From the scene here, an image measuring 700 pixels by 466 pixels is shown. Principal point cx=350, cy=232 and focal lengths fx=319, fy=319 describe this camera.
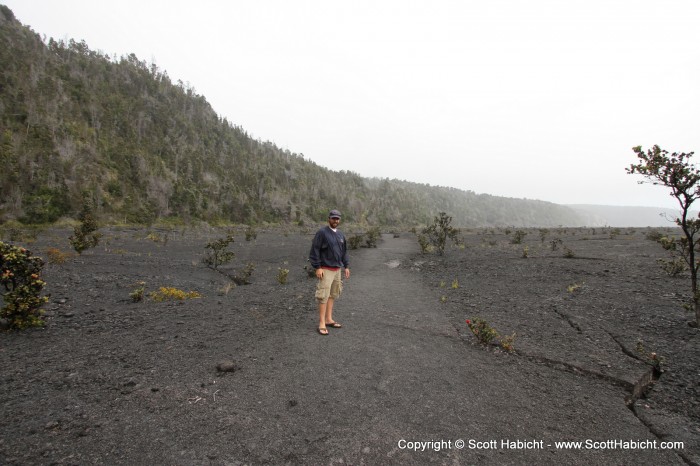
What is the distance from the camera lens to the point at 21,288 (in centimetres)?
529

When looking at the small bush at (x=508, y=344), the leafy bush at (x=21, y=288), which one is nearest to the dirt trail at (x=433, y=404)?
the small bush at (x=508, y=344)

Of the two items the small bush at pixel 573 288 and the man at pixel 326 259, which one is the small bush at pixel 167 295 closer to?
the man at pixel 326 259

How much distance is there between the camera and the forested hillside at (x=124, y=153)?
2997cm

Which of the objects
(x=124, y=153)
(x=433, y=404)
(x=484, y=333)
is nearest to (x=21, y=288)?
(x=433, y=404)

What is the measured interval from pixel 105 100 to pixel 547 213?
157 metres

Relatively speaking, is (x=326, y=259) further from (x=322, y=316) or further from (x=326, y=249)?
(x=322, y=316)

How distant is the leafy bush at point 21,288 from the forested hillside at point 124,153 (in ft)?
94.4

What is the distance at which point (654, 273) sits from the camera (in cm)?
1077

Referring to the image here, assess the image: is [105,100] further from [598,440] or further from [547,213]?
[547,213]

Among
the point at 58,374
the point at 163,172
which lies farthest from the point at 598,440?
the point at 163,172

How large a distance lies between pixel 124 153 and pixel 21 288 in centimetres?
4164

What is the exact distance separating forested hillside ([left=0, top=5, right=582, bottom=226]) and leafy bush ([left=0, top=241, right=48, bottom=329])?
28760 mm

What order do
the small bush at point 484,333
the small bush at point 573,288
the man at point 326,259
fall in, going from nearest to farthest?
the small bush at point 484,333 → the man at point 326,259 → the small bush at point 573,288

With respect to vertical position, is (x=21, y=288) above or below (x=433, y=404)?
above
